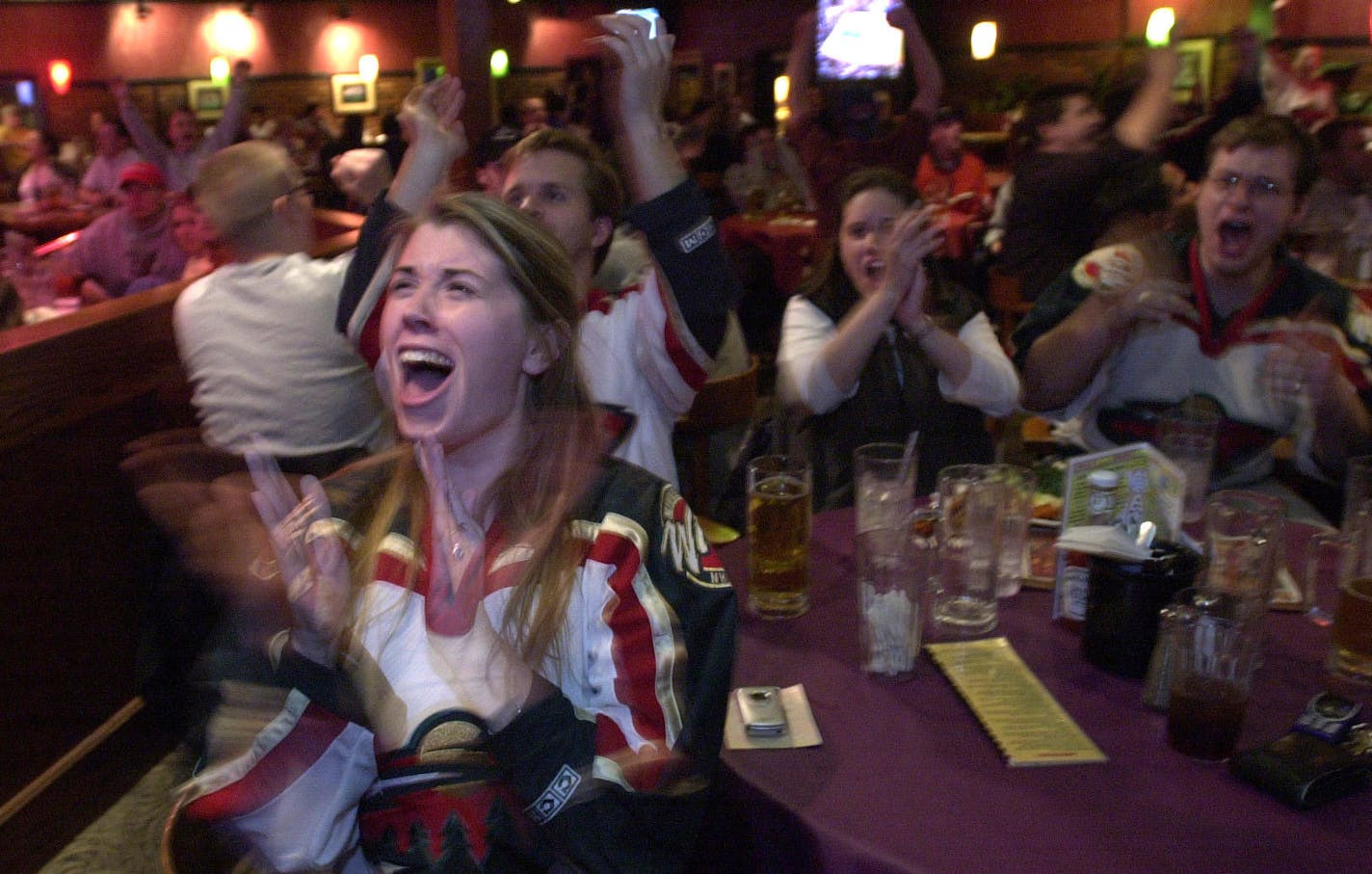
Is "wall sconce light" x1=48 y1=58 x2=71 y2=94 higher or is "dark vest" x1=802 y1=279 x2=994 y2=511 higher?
"wall sconce light" x1=48 y1=58 x2=71 y2=94

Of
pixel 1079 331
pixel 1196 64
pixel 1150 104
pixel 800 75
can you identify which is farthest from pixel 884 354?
pixel 1196 64

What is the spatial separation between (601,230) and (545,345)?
86cm

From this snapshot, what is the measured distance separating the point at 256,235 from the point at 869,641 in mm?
2098

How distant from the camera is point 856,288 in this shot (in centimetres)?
260

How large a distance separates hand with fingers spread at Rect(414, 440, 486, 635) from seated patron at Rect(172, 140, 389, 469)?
153 centimetres

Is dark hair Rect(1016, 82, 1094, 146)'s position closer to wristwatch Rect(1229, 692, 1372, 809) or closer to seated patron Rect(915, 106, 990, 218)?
seated patron Rect(915, 106, 990, 218)

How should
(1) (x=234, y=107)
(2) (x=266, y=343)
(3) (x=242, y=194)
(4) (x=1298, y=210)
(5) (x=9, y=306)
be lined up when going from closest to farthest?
(4) (x=1298, y=210) → (2) (x=266, y=343) → (3) (x=242, y=194) → (5) (x=9, y=306) → (1) (x=234, y=107)

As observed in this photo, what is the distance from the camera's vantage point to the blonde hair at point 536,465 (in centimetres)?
127

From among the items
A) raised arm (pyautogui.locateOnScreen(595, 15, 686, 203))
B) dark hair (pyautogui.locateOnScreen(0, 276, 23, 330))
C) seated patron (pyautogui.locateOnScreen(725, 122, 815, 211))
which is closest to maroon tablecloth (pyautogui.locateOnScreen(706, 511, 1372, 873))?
raised arm (pyautogui.locateOnScreen(595, 15, 686, 203))

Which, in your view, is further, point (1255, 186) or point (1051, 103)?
point (1051, 103)

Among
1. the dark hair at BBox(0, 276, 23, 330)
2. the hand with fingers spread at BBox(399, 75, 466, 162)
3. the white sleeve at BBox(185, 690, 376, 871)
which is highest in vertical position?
the hand with fingers spread at BBox(399, 75, 466, 162)

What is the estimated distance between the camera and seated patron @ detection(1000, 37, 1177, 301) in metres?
4.71

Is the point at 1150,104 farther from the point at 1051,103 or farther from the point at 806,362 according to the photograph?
the point at 806,362

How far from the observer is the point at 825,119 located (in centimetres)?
854
